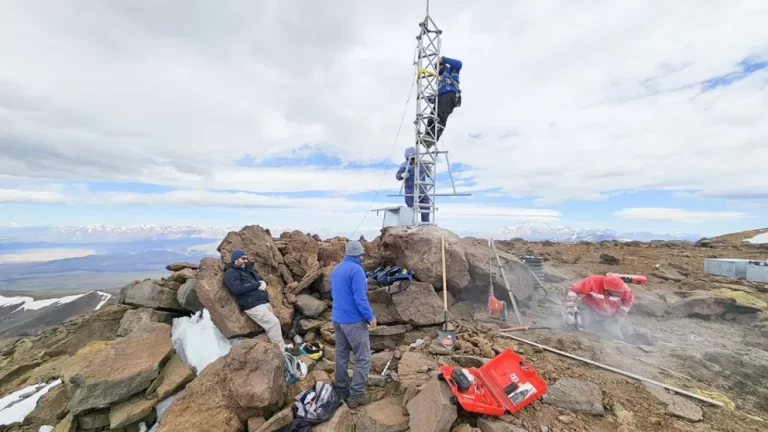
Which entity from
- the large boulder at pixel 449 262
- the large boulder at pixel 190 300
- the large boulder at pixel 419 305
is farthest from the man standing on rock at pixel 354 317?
the large boulder at pixel 190 300

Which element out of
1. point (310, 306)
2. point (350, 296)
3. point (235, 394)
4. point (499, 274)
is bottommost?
point (235, 394)

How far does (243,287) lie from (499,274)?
7.47 m

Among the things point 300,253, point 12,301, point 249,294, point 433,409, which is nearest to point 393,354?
point 433,409

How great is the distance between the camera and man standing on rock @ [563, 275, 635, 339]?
A: 799 centimetres

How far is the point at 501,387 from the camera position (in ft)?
16.6

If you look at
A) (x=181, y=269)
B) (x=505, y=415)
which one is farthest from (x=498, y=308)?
(x=181, y=269)

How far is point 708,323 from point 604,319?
3.62m

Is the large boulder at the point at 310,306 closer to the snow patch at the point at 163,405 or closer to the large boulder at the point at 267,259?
the large boulder at the point at 267,259

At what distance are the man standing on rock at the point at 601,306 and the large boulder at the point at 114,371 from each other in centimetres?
977

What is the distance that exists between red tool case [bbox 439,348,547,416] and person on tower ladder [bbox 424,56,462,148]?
7.99m

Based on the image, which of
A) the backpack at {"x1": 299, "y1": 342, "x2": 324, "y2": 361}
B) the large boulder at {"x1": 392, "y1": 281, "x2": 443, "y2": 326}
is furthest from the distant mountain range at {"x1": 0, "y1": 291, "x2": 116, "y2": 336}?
the large boulder at {"x1": 392, "y1": 281, "x2": 443, "y2": 326}

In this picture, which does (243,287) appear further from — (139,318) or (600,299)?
(600,299)

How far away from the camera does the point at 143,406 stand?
603 cm

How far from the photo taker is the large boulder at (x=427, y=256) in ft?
30.5
